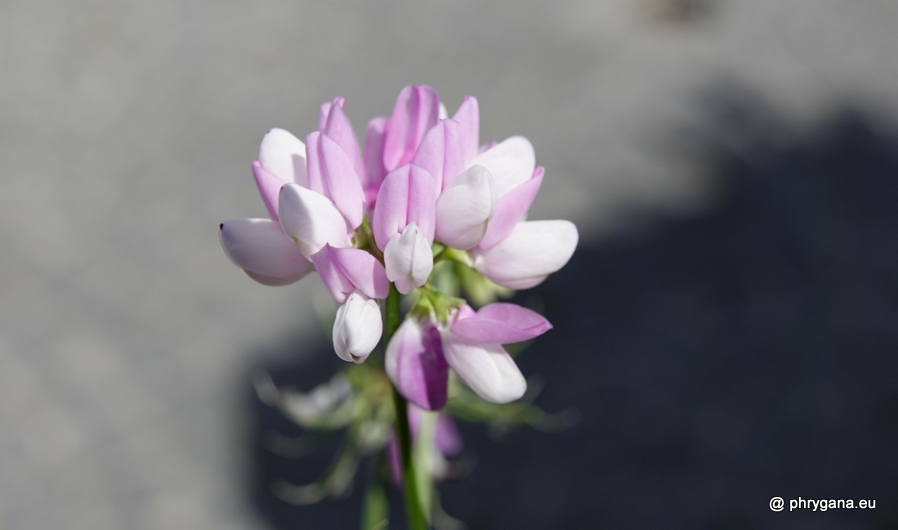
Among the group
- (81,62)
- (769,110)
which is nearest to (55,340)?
(81,62)

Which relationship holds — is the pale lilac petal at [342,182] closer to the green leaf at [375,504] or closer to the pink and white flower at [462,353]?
the pink and white flower at [462,353]

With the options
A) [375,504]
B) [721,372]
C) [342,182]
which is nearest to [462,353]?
[342,182]

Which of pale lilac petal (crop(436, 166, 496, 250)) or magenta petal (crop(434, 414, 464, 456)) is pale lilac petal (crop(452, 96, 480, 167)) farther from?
magenta petal (crop(434, 414, 464, 456))

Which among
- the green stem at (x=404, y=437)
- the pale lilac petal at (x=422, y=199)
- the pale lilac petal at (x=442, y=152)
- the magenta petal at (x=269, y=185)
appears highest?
the pale lilac petal at (x=442, y=152)

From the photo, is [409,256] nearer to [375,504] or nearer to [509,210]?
[509,210]

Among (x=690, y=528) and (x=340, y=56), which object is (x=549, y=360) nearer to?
(x=690, y=528)

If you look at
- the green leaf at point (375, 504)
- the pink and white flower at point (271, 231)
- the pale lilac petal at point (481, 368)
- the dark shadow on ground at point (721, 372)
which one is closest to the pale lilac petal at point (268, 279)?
the pink and white flower at point (271, 231)

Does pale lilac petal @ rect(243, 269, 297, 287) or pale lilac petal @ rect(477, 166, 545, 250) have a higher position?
pale lilac petal @ rect(477, 166, 545, 250)

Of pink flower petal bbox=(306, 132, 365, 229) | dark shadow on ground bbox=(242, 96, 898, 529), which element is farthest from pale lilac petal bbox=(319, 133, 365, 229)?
dark shadow on ground bbox=(242, 96, 898, 529)
